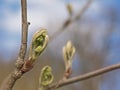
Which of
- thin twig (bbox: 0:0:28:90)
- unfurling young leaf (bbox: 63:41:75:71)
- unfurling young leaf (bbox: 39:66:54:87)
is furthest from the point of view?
unfurling young leaf (bbox: 63:41:75:71)

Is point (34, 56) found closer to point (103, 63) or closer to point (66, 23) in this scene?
point (66, 23)

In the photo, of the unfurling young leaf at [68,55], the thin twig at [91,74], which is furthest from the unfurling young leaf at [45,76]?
the unfurling young leaf at [68,55]

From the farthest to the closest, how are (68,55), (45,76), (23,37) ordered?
(68,55) → (45,76) → (23,37)

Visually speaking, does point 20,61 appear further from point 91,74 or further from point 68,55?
point 68,55

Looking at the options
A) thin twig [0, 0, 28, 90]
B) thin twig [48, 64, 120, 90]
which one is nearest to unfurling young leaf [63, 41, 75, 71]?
thin twig [48, 64, 120, 90]

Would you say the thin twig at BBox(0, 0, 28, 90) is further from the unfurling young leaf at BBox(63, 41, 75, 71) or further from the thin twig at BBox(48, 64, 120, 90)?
the unfurling young leaf at BBox(63, 41, 75, 71)

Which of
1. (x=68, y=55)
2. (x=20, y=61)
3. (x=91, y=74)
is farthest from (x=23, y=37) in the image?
(x=68, y=55)

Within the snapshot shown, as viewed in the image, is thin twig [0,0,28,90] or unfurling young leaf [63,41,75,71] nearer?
thin twig [0,0,28,90]

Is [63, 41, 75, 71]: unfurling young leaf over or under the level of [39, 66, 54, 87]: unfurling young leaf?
over

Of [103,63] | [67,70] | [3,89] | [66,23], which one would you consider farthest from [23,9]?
[103,63]

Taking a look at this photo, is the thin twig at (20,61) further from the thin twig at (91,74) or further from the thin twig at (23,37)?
the thin twig at (91,74)

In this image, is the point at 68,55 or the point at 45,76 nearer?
the point at 45,76
